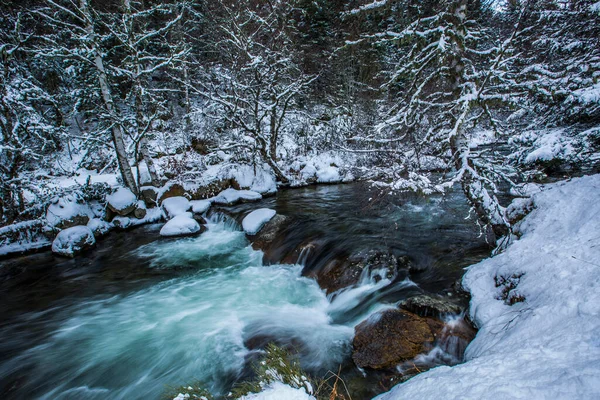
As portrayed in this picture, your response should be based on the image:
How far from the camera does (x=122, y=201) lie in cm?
962

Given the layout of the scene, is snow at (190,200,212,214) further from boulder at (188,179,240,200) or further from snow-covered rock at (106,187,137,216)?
snow-covered rock at (106,187,137,216)

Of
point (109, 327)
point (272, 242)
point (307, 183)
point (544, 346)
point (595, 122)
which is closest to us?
point (544, 346)

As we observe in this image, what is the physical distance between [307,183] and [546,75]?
36.0 ft

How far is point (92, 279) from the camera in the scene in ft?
21.9

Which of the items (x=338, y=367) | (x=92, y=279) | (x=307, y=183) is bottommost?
(x=338, y=367)

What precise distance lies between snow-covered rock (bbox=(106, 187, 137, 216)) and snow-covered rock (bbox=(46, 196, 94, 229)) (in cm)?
82

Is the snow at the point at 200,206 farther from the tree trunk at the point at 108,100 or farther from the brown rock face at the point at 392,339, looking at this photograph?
the brown rock face at the point at 392,339

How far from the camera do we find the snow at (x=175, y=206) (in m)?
10.2

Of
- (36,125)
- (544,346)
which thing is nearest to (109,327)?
(544,346)

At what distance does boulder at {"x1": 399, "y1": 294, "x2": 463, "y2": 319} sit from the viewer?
366 cm

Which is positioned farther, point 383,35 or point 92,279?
point 92,279

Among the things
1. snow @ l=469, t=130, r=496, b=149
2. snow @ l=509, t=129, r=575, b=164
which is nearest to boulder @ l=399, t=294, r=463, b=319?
snow @ l=469, t=130, r=496, b=149

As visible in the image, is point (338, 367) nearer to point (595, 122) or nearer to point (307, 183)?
point (595, 122)

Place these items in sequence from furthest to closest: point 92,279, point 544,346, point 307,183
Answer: point 307,183, point 92,279, point 544,346
